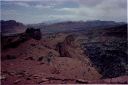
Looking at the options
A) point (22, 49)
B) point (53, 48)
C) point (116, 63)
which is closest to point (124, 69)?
point (116, 63)

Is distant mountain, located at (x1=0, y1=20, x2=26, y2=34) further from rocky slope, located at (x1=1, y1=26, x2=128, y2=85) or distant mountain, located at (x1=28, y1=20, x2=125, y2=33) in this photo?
rocky slope, located at (x1=1, y1=26, x2=128, y2=85)

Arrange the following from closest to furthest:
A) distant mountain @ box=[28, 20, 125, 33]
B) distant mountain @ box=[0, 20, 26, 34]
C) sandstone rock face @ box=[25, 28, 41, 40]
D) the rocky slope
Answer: the rocky slope, sandstone rock face @ box=[25, 28, 41, 40], distant mountain @ box=[0, 20, 26, 34], distant mountain @ box=[28, 20, 125, 33]

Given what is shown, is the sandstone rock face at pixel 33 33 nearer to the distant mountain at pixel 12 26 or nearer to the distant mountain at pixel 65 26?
the distant mountain at pixel 12 26

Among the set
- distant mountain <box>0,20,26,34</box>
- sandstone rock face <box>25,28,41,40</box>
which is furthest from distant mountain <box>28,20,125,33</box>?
sandstone rock face <box>25,28,41,40</box>

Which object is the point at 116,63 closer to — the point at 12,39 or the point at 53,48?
the point at 53,48

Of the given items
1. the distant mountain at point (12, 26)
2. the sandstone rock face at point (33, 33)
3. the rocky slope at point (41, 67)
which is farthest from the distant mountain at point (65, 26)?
the rocky slope at point (41, 67)

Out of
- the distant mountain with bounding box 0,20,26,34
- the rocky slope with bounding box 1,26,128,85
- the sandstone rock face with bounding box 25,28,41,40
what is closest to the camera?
the rocky slope with bounding box 1,26,128,85

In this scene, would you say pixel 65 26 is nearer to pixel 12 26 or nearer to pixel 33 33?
pixel 12 26

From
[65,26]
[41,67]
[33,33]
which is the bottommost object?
[41,67]

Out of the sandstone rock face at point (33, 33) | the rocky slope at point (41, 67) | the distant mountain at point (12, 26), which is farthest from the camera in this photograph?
the distant mountain at point (12, 26)

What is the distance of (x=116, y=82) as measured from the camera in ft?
22.6

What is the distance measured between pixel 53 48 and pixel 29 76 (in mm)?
4898

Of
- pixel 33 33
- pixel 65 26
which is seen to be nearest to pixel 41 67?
pixel 33 33

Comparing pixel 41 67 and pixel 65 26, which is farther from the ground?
pixel 65 26
